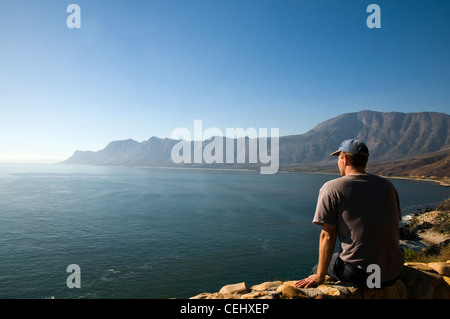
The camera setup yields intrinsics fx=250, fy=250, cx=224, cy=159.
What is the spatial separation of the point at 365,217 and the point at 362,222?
3.4 inches

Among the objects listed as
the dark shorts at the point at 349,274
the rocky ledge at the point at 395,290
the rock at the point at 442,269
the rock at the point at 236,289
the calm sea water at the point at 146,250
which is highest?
the dark shorts at the point at 349,274

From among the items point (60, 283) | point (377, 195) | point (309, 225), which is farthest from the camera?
point (309, 225)

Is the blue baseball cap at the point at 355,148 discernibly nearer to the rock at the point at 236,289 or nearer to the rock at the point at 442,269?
the rock at the point at 442,269

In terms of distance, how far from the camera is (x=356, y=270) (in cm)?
396

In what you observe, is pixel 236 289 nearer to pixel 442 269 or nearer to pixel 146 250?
pixel 442 269

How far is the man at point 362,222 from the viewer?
12.0ft

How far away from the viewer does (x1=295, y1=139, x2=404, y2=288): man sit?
3.67 m

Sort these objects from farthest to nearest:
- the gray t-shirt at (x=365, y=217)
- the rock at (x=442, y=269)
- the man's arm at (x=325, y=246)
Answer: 1. the rock at (x=442, y=269)
2. the man's arm at (x=325, y=246)
3. the gray t-shirt at (x=365, y=217)

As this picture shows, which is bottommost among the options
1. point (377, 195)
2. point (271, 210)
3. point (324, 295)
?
point (271, 210)

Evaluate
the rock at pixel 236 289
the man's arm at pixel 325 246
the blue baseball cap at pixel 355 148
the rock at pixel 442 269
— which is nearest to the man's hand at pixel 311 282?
the man's arm at pixel 325 246

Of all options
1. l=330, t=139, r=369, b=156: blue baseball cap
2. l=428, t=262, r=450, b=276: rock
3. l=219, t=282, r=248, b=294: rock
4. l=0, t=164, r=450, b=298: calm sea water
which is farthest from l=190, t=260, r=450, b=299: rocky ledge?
l=0, t=164, r=450, b=298: calm sea water
